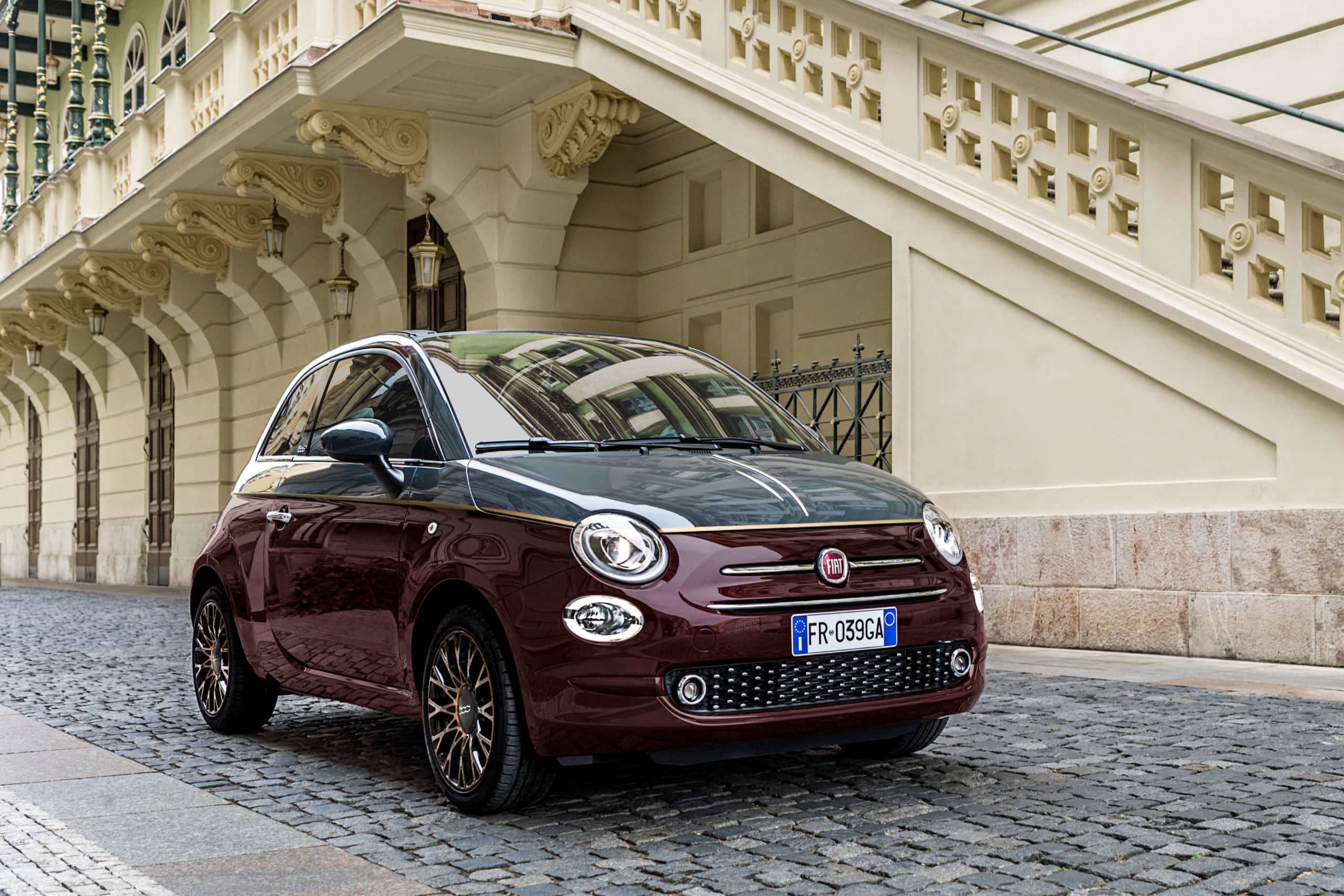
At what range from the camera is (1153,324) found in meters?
8.93

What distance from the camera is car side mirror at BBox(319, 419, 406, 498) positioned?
5.30 meters

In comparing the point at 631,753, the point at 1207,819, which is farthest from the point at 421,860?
the point at 1207,819

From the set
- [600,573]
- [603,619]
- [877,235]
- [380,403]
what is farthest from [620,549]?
[877,235]

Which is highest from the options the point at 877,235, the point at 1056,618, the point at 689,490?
the point at 877,235

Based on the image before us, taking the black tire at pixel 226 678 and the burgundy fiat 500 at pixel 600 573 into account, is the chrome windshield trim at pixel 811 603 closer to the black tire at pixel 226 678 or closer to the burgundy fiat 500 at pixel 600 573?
the burgundy fiat 500 at pixel 600 573

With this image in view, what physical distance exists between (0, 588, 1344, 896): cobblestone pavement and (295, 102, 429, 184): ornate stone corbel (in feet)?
27.5

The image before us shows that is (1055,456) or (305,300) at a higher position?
(305,300)

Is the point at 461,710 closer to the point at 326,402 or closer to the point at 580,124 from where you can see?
the point at 326,402

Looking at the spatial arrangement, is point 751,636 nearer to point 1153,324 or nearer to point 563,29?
point 1153,324

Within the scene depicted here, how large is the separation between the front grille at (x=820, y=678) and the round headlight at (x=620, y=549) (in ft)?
1.01

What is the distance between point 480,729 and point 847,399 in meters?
7.91

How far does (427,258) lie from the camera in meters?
16.2

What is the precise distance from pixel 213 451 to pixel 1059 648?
18.0m

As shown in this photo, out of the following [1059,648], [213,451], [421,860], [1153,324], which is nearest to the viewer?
[421,860]
